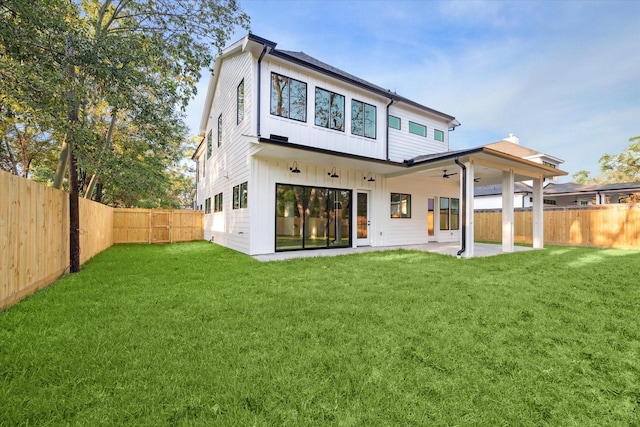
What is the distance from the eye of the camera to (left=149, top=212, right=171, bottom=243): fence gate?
1345 centimetres

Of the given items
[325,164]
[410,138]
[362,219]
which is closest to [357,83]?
[325,164]

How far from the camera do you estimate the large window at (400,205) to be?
37.0 ft

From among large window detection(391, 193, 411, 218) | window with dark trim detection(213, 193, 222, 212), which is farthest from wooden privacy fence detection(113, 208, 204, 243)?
large window detection(391, 193, 411, 218)

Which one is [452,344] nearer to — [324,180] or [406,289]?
[406,289]

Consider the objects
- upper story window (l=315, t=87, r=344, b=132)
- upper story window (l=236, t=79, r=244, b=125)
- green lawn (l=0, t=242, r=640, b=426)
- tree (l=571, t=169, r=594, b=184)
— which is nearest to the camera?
green lawn (l=0, t=242, r=640, b=426)

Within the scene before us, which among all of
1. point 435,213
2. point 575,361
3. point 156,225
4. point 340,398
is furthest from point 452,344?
point 156,225

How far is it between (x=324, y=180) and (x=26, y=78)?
6986 mm

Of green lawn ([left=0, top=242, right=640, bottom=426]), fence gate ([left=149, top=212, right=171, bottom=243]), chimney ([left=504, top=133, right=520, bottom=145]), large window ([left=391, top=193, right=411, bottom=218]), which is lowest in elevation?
green lawn ([left=0, top=242, right=640, bottom=426])

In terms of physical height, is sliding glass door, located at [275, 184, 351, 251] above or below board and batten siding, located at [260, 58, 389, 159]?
below

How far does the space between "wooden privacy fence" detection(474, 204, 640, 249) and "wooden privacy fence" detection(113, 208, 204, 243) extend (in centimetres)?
1633

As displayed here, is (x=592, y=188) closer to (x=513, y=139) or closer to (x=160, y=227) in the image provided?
(x=513, y=139)

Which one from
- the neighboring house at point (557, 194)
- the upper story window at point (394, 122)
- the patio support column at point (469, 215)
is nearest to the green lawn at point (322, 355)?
the patio support column at point (469, 215)

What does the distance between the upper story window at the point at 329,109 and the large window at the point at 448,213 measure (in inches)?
259

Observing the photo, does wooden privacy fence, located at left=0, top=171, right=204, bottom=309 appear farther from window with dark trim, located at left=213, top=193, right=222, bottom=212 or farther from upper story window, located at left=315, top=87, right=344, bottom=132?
upper story window, located at left=315, top=87, right=344, bottom=132
